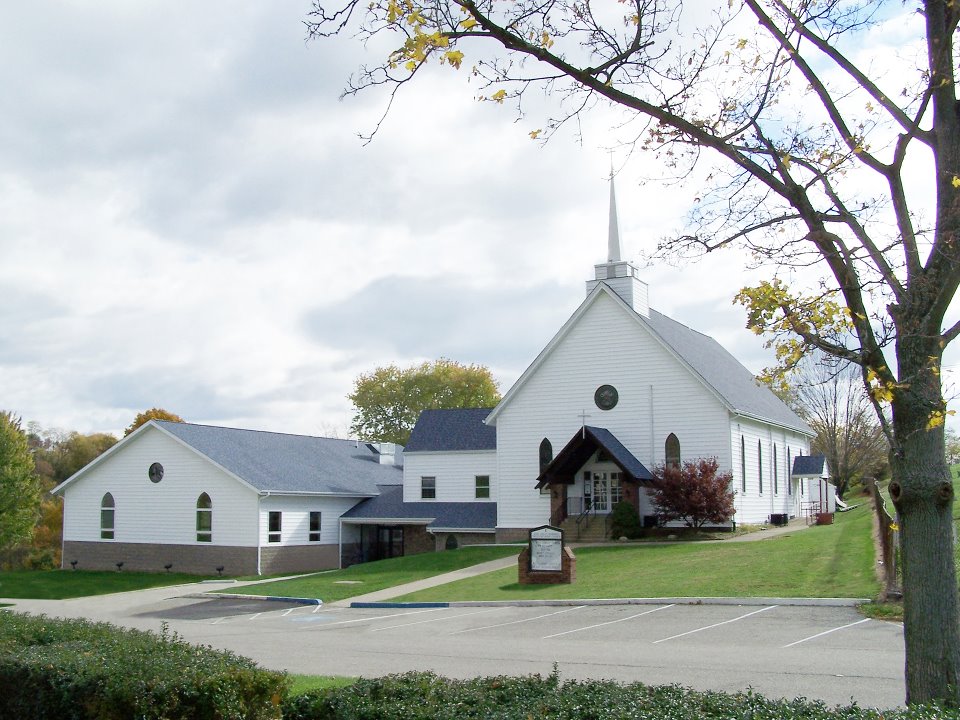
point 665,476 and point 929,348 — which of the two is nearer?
point 929,348

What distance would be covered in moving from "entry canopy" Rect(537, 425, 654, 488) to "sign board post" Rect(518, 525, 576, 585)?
32.8 feet

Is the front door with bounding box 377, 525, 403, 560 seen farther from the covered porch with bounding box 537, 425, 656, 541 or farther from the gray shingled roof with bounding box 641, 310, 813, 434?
the gray shingled roof with bounding box 641, 310, 813, 434

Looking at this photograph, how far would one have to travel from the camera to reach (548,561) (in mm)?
27281

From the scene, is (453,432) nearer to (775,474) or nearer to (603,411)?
(603,411)

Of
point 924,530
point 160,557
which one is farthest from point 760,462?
point 924,530

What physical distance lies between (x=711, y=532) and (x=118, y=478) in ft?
86.6

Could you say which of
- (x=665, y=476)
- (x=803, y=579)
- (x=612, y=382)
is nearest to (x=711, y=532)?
(x=665, y=476)

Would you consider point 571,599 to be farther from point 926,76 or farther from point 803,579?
point 926,76

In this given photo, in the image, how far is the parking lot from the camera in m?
13.1

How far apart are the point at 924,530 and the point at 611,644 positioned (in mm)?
9898

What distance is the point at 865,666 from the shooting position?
44.2 feet

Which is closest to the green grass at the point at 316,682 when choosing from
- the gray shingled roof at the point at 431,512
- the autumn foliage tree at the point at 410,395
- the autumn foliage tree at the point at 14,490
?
the gray shingled roof at the point at 431,512

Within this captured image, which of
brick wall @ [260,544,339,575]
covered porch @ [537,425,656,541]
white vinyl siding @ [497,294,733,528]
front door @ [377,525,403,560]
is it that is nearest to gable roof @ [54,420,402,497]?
front door @ [377,525,403,560]

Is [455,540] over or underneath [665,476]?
underneath
